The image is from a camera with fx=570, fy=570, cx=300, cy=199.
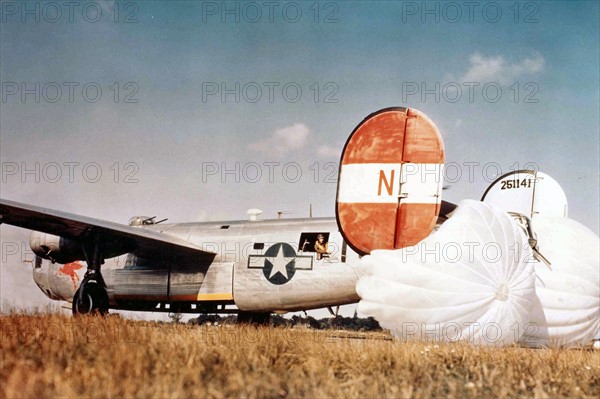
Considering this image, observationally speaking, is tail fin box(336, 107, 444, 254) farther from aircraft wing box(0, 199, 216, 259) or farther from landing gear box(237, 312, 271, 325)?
landing gear box(237, 312, 271, 325)

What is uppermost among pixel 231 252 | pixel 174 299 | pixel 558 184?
pixel 558 184

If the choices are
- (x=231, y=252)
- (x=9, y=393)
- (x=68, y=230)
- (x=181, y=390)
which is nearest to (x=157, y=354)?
(x=181, y=390)

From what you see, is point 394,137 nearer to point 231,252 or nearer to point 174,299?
point 231,252

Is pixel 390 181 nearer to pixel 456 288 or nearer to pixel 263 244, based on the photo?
pixel 456 288

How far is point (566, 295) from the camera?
36.2 ft

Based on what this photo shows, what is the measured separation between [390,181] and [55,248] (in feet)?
38.5

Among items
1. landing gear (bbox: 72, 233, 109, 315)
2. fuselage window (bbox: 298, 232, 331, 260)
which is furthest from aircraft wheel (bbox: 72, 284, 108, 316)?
fuselage window (bbox: 298, 232, 331, 260)

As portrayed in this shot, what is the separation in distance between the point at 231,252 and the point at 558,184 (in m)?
9.42

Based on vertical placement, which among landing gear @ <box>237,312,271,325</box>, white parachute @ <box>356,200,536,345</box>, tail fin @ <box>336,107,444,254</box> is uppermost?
tail fin @ <box>336,107,444,254</box>

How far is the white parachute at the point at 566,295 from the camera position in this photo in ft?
36.2

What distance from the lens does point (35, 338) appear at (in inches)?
293

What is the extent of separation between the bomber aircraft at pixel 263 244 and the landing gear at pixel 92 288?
28 millimetres

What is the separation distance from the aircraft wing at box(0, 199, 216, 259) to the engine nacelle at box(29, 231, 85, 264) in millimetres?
714

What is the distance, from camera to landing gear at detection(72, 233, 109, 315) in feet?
53.0
